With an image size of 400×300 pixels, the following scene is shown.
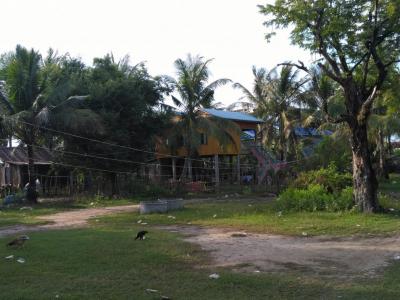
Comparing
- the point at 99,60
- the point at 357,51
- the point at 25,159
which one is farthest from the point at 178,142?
the point at 357,51

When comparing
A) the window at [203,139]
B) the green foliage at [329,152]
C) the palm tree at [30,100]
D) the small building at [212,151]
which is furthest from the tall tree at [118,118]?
the green foliage at [329,152]

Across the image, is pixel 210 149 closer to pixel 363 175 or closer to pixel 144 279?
pixel 363 175

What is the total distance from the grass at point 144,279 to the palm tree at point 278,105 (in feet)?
91.6

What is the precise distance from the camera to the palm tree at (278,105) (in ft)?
123

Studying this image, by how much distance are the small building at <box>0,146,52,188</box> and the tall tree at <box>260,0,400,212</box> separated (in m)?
22.0

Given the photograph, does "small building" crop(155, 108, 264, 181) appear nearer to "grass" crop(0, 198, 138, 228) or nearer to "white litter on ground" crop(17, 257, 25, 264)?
"grass" crop(0, 198, 138, 228)

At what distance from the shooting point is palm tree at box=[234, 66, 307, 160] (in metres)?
37.5

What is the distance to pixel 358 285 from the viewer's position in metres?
7.02

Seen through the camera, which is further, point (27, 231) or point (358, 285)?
point (27, 231)

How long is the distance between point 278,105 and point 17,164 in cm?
1878

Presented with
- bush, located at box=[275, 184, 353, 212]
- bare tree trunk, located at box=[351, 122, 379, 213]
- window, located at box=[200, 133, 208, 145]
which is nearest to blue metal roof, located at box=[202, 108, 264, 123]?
window, located at box=[200, 133, 208, 145]

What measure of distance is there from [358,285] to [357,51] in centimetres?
1072

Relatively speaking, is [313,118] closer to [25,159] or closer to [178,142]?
[178,142]

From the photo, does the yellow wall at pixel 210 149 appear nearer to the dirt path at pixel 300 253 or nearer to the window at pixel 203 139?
the window at pixel 203 139
